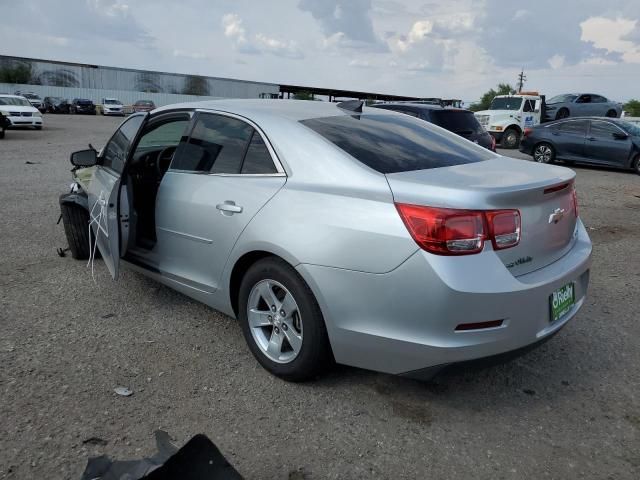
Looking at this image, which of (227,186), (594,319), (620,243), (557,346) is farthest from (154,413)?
(620,243)

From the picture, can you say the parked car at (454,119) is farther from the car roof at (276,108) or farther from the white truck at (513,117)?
the white truck at (513,117)

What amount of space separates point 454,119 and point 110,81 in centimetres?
6124

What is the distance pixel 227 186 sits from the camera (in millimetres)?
3352

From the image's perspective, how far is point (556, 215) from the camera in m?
2.89

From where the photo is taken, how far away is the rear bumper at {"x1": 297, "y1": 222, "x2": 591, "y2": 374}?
2434mm

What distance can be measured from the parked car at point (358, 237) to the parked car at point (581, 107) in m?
23.2

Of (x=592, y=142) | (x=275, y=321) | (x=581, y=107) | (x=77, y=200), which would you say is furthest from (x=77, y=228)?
(x=581, y=107)

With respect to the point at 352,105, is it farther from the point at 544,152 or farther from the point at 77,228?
the point at 544,152

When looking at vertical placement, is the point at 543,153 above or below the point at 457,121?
below

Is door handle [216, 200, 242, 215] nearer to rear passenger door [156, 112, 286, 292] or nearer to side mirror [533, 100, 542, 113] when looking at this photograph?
rear passenger door [156, 112, 286, 292]

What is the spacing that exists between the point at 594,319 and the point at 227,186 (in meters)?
2.99

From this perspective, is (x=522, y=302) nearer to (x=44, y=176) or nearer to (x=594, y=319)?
(x=594, y=319)

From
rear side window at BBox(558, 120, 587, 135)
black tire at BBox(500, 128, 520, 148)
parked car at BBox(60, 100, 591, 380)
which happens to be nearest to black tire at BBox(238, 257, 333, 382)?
parked car at BBox(60, 100, 591, 380)

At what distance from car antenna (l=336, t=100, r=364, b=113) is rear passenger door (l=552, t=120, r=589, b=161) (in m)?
12.9
